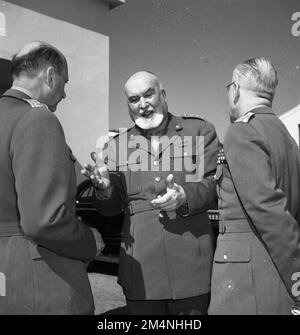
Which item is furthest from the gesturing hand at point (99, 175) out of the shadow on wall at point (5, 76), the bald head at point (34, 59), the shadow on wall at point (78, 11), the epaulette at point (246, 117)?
the shadow on wall at point (78, 11)

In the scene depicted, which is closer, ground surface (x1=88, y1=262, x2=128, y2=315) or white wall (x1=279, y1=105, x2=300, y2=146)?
ground surface (x1=88, y1=262, x2=128, y2=315)

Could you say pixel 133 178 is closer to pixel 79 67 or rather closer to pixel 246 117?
pixel 246 117

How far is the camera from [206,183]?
2.23m

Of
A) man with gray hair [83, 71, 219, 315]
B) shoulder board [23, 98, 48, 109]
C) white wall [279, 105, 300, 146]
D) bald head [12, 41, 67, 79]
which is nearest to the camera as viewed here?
shoulder board [23, 98, 48, 109]

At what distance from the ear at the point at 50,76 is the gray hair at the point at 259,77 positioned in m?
0.83

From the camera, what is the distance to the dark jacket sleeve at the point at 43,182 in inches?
58.1

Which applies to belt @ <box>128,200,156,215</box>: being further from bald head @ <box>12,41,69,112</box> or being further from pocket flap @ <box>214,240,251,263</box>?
bald head @ <box>12,41,69,112</box>

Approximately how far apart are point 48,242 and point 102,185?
0.69m

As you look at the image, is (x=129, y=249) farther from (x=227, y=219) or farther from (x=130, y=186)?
(x=227, y=219)

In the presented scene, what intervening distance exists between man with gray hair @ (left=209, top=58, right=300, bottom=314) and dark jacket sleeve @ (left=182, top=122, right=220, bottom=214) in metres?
0.24

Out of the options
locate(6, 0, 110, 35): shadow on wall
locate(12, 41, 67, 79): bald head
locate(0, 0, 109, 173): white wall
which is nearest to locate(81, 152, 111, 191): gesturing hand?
locate(12, 41, 67, 79): bald head

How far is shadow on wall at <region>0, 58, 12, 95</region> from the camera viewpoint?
4.89m

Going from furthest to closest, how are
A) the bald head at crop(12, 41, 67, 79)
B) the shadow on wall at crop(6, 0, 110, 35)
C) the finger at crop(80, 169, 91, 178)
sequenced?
1. the shadow on wall at crop(6, 0, 110, 35)
2. the finger at crop(80, 169, 91, 178)
3. the bald head at crop(12, 41, 67, 79)

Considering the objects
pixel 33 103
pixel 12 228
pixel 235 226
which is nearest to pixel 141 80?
pixel 33 103
